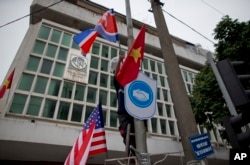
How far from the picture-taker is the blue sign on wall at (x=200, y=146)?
9.23 ft

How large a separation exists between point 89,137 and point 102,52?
8.67m

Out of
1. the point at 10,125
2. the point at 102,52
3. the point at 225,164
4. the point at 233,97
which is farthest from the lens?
the point at 102,52

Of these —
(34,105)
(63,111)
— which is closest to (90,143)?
(63,111)

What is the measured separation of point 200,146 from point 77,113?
672cm

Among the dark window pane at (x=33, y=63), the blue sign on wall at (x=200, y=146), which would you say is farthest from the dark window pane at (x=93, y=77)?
the blue sign on wall at (x=200, y=146)

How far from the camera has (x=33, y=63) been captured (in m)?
9.05

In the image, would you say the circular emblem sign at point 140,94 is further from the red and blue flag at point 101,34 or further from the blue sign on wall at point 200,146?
the red and blue flag at point 101,34

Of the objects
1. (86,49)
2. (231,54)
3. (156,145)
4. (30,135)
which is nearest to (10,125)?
(30,135)

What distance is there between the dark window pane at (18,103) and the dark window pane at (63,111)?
59.3 inches

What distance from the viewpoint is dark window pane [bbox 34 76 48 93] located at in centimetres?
837

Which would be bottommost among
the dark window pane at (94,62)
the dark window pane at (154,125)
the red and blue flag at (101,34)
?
the dark window pane at (154,125)

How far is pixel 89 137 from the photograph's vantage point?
3.81 m

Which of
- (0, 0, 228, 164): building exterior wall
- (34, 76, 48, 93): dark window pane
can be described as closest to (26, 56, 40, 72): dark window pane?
(0, 0, 228, 164): building exterior wall

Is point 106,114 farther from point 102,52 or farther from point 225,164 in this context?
point 225,164
